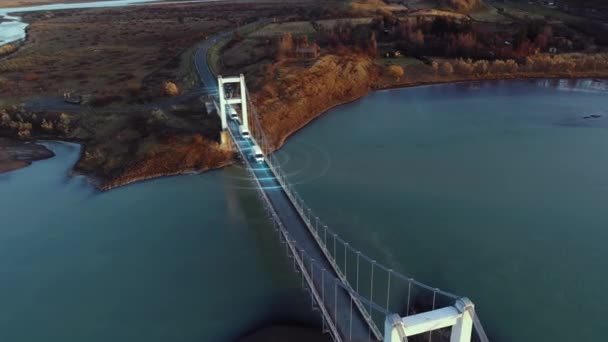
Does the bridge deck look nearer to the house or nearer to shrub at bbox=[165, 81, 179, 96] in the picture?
shrub at bbox=[165, 81, 179, 96]

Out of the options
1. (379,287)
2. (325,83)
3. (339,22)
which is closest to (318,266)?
(379,287)

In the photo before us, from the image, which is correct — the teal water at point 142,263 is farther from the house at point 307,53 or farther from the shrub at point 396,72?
the shrub at point 396,72

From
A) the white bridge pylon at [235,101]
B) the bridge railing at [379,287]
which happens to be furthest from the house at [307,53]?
the bridge railing at [379,287]

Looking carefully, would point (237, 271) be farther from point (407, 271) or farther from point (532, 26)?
point (532, 26)

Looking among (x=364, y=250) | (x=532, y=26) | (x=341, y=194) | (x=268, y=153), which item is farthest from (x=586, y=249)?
(x=532, y=26)

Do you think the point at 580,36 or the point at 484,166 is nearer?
the point at 484,166

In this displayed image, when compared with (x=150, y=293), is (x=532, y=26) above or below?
above
